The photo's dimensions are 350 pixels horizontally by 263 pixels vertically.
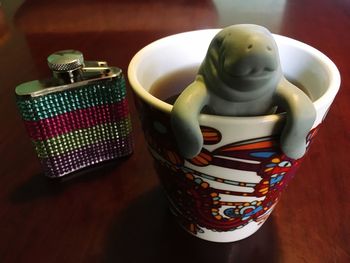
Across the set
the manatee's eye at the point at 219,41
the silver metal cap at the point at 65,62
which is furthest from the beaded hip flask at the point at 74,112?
the manatee's eye at the point at 219,41

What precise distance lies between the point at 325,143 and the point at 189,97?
0.23 metres

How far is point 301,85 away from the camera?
283 millimetres

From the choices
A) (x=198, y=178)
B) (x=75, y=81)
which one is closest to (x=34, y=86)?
(x=75, y=81)

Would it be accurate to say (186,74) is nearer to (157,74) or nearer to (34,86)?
(157,74)

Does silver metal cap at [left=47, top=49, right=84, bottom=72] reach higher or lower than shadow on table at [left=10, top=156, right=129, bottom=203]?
higher

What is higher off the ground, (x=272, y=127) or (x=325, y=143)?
(x=272, y=127)

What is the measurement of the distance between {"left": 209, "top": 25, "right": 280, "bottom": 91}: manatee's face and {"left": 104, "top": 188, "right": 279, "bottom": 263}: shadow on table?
5.6 inches

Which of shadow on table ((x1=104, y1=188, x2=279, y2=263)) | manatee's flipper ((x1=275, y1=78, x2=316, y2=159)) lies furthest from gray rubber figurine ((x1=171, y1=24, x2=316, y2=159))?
shadow on table ((x1=104, y1=188, x2=279, y2=263))

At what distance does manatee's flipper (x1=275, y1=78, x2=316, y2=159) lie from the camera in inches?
7.8

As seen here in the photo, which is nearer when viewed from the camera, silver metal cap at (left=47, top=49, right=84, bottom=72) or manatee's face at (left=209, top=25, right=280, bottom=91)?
manatee's face at (left=209, top=25, right=280, bottom=91)

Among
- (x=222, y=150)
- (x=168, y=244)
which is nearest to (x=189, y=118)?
(x=222, y=150)

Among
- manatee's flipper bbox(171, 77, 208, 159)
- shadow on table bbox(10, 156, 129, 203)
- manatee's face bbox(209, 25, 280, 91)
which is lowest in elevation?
shadow on table bbox(10, 156, 129, 203)

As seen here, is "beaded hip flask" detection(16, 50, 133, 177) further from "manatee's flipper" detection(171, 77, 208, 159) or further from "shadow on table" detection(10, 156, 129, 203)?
"manatee's flipper" detection(171, 77, 208, 159)

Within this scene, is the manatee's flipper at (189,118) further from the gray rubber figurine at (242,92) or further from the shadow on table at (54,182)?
the shadow on table at (54,182)
